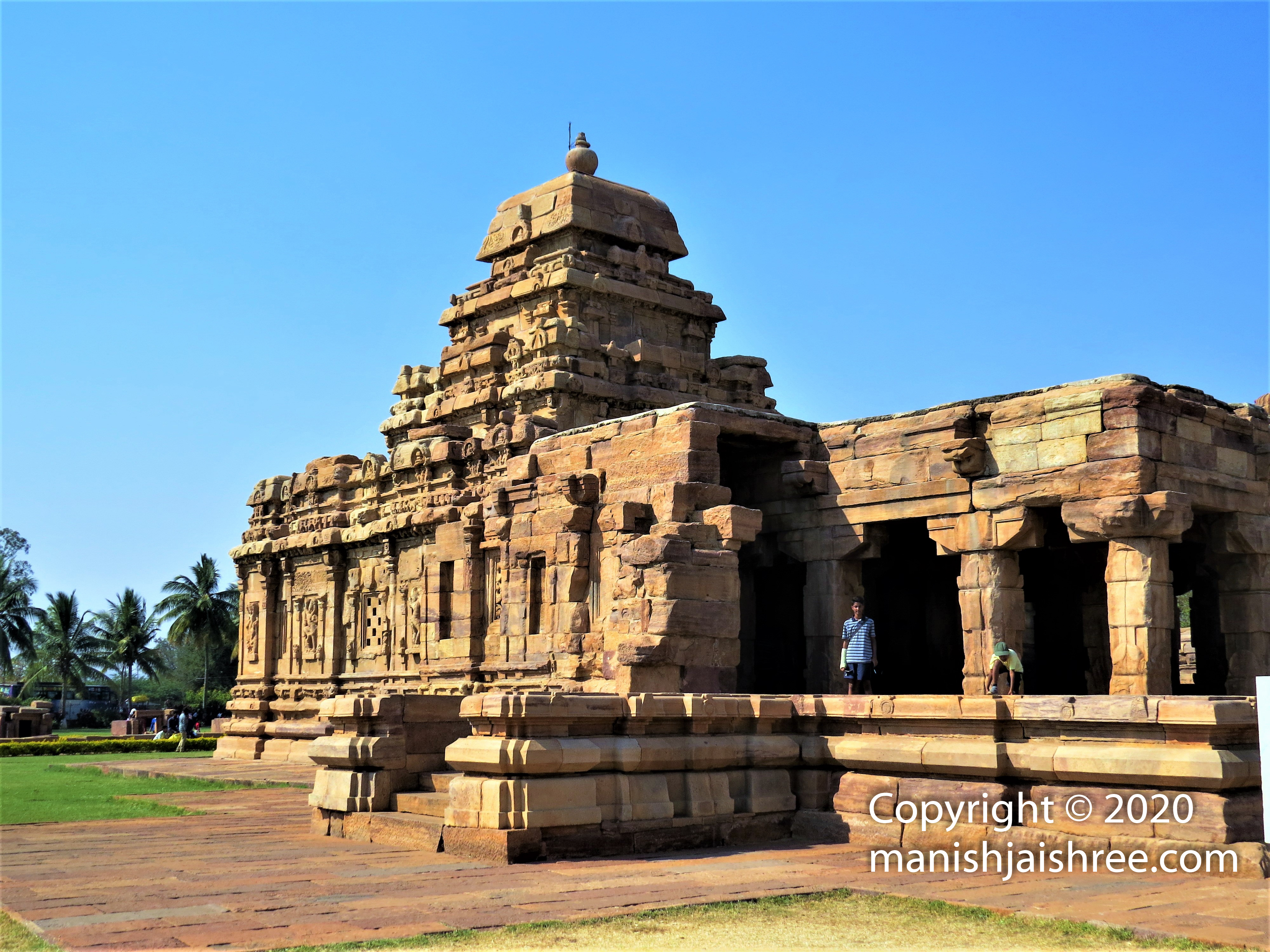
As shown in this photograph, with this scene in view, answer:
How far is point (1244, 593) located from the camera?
15.0 metres

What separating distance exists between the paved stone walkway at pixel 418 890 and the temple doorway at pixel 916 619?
767cm

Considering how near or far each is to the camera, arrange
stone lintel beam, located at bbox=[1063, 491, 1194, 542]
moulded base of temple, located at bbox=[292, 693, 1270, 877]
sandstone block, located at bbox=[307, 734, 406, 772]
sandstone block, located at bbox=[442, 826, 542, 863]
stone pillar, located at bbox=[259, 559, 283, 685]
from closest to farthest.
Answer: moulded base of temple, located at bbox=[292, 693, 1270, 877] < sandstone block, located at bbox=[442, 826, 542, 863] < sandstone block, located at bbox=[307, 734, 406, 772] < stone lintel beam, located at bbox=[1063, 491, 1194, 542] < stone pillar, located at bbox=[259, 559, 283, 685]

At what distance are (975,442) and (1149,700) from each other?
5.32 metres

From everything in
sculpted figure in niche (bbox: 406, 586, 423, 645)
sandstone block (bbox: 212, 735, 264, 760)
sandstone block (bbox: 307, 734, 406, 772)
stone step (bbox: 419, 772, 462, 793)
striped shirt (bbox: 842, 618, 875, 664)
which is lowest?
sandstone block (bbox: 212, 735, 264, 760)

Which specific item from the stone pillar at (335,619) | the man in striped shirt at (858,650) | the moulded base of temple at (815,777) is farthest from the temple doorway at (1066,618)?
the stone pillar at (335,619)

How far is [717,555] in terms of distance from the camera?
13531 mm

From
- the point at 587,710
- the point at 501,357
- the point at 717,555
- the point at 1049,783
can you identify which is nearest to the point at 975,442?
the point at 717,555

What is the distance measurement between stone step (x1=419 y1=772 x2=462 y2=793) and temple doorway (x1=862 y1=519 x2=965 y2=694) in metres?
7.70

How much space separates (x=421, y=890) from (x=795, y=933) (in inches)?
103

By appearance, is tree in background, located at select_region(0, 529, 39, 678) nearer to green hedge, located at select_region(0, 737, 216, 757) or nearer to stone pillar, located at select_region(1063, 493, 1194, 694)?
green hedge, located at select_region(0, 737, 216, 757)

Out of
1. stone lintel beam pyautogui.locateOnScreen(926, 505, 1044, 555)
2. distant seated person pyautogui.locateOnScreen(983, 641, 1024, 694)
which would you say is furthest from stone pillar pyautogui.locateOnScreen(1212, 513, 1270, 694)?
distant seated person pyautogui.locateOnScreen(983, 641, 1024, 694)

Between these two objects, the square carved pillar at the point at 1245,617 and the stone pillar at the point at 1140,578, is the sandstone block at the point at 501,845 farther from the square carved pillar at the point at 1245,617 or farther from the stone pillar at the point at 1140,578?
the square carved pillar at the point at 1245,617

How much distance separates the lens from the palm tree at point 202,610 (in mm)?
56406

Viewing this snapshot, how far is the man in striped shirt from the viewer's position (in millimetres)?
13797
